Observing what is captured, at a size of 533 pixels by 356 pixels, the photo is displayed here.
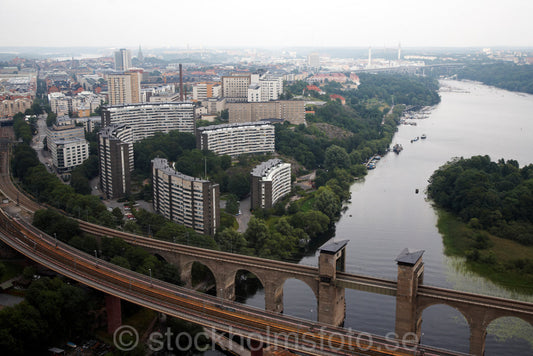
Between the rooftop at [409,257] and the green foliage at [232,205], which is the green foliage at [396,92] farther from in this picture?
the rooftop at [409,257]

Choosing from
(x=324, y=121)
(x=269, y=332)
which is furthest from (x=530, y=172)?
(x=269, y=332)

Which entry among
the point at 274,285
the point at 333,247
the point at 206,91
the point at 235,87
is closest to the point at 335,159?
the point at 235,87

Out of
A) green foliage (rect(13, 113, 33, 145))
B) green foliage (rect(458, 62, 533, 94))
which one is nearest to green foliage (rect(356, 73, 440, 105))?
green foliage (rect(458, 62, 533, 94))

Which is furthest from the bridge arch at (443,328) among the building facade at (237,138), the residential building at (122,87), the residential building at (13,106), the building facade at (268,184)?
the residential building at (13,106)

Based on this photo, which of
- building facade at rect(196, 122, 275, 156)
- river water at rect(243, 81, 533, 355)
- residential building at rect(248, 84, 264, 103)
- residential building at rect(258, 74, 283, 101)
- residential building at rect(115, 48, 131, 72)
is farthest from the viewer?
residential building at rect(115, 48, 131, 72)

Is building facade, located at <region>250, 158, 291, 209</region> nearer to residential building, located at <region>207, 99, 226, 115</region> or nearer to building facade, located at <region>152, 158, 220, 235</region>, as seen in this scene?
building facade, located at <region>152, 158, 220, 235</region>
